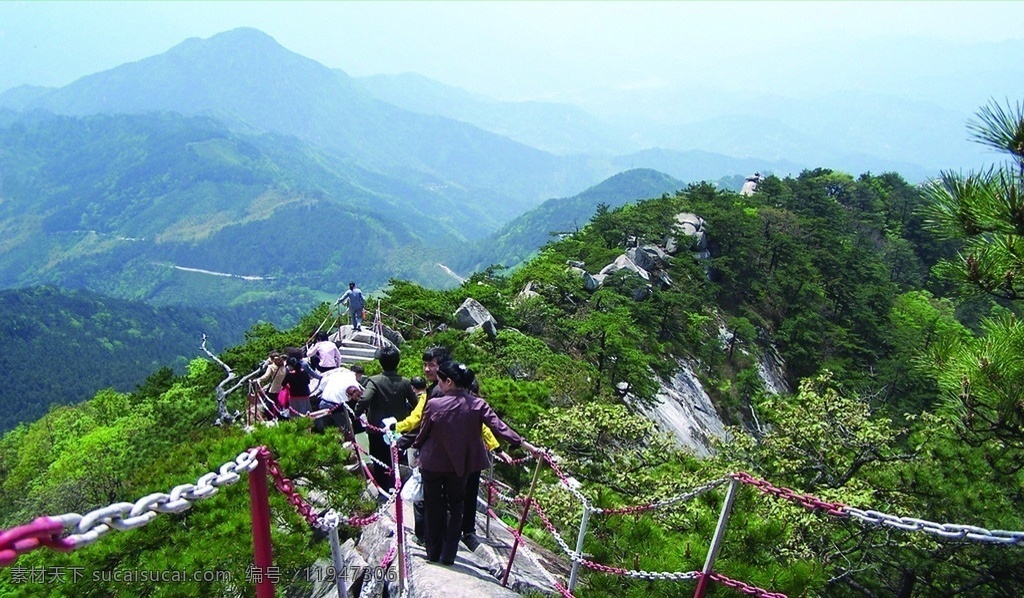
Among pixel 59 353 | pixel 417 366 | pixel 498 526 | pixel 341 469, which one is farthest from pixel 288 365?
pixel 59 353

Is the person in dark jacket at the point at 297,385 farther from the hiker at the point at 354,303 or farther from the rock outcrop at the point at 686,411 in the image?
the rock outcrop at the point at 686,411

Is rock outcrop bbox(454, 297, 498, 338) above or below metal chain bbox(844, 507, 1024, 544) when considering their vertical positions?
below

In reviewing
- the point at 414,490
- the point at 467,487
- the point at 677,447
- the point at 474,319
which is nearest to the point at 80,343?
the point at 474,319

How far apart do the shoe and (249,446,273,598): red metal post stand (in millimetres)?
3325

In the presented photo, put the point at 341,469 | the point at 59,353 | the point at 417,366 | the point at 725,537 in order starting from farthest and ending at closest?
1. the point at 59,353
2. the point at 417,366
3. the point at 341,469
4. the point at 725,537

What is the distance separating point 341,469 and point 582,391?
12.0 metres

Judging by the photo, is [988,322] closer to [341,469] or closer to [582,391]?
[341,469]

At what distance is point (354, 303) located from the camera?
1945 centimetres

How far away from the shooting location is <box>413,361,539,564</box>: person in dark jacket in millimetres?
5312

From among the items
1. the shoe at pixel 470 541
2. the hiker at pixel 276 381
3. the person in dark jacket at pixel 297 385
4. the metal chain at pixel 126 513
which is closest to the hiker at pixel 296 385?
the person in dark jacket at pixel 297 385

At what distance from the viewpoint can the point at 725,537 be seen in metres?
5.49

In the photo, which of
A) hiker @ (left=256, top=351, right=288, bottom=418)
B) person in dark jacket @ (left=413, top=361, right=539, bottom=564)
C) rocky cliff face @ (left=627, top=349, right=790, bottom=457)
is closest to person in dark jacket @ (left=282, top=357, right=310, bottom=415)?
hiker @ (left=256, top=351, right=288, bottom=418)

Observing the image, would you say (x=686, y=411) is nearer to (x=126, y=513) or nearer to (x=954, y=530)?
(x=954, y=530)

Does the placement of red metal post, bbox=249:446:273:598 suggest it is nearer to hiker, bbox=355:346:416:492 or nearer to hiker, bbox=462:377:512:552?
hiker, bbox=462:377:512:552
